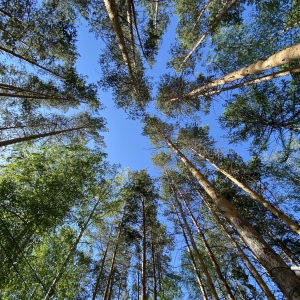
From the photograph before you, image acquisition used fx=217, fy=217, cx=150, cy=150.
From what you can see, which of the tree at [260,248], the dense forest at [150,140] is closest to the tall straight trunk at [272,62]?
the dense forest at [150,140]

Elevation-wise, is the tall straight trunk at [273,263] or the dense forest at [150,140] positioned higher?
A: the dense forest at [150,140]

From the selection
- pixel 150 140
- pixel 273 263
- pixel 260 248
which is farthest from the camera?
pixel 150 140

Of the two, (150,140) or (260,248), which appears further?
(150,140)

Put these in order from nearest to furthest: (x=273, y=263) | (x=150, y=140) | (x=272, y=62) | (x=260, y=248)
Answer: (x=273, y=263), (x=260, y=248), (x=272, y=62), (x=150, y=140)

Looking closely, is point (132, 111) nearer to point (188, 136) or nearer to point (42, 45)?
point (188, 136)

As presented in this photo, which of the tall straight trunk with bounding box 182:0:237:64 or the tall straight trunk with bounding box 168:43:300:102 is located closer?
the tall straight trunk with bounding box 168:43:300:102

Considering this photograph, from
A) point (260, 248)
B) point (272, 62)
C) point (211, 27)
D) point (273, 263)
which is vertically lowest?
point (273, 263)

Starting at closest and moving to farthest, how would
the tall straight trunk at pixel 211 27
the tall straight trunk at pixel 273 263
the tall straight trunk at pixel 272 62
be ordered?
the tall straight trunk at pixel 273 263 → the tall straight trunk at pixel 272 62 → the tall straight trunk at pixel 211 27

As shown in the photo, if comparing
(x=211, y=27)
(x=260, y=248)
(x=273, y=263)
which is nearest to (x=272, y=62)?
(x=260, y=248)

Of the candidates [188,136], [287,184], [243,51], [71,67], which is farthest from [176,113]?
[287,184]

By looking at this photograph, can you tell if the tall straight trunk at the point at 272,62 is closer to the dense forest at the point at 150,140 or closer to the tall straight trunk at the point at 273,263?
the dense forest at the point at 150,140

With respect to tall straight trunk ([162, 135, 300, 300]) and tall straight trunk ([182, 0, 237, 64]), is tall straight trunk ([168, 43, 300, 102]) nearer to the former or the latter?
tall straight trunk ([162, 135, 300, 300])

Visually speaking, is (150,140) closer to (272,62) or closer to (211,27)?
(211,27)

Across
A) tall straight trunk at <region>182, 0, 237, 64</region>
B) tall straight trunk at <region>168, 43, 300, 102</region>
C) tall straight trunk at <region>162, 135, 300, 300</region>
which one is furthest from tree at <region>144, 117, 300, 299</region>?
tall straight trunk at <region>182, 0, 237, 64</region>
